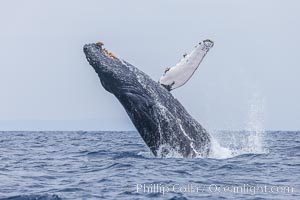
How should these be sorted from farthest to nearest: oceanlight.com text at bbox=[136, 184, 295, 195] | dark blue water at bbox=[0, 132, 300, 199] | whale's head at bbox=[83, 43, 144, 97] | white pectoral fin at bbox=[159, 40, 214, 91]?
white pectoral fin at bbox=[159, 40, 214, 91]
whale's head at bbox=[83, 43, 144, 97]
oceanlight.com text at bbox=[136, 184, 295, 195]
dark blue water at bbox=[0, 132, 300, 199]

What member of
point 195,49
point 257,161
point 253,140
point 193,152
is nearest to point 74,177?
point 193,152

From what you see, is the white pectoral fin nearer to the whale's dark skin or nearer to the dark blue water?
the whale's dark skin

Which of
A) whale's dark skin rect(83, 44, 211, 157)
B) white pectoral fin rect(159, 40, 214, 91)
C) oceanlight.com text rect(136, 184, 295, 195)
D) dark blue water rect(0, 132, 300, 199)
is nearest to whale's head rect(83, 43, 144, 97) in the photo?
whale's dark skin rect(83, 44, 211, 157)

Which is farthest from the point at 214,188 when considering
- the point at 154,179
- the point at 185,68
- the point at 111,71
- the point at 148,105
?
the point at 111,71

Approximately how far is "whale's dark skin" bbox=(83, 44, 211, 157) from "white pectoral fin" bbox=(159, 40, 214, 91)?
0.20 m

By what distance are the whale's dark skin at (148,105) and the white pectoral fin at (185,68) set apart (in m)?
0.20

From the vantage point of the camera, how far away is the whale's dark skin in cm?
1058

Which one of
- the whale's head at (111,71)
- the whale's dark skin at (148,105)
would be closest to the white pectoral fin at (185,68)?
the whale's dark skin at (148,105)

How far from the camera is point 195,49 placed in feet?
36.0

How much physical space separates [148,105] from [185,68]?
1051mm

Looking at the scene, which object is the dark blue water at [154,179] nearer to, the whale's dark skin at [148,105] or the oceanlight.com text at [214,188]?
the oceanlight.com text at [214,188]

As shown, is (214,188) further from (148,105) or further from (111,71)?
(111,71)

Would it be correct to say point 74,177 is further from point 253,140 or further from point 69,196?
point 253,140

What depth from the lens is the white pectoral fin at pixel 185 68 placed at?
10797 mm
